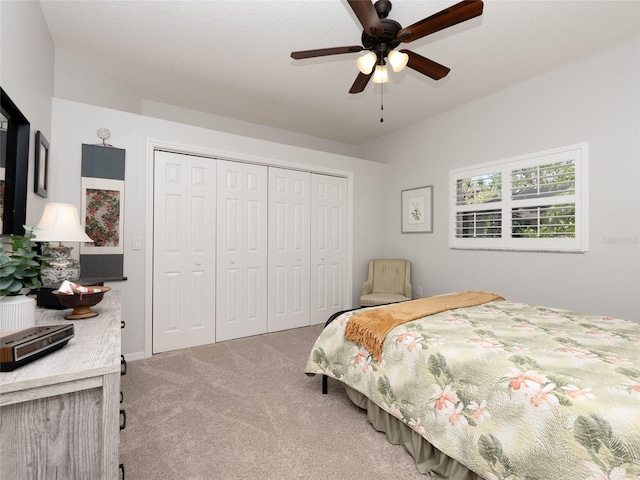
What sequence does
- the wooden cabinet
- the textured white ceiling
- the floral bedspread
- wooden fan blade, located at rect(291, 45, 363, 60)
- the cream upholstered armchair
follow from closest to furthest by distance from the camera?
1. the wooden cabinet
2. the floral bedspread
3. wooden fan blade, located at rect(291, 45, 363, 60)
4. the textured white ceiling
5. the cream upholstered armchair

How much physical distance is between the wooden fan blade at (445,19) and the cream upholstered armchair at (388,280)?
9.38 ft

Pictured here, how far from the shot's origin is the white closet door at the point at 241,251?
3488 millimetres

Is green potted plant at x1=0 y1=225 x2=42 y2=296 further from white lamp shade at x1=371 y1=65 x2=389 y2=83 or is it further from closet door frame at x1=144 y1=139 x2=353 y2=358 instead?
white lamp shade at x1=371 y1=65 x2=389 y2=83

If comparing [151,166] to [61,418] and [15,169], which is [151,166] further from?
[61,418]

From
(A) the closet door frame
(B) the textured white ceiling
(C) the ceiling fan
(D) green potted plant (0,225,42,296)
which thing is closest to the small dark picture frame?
(A) the closet door frame

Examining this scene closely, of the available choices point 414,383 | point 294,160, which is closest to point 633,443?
point 414,383

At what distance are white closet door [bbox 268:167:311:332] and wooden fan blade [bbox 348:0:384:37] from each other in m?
2.22

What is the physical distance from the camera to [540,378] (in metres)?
1.20

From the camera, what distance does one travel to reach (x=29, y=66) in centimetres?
200

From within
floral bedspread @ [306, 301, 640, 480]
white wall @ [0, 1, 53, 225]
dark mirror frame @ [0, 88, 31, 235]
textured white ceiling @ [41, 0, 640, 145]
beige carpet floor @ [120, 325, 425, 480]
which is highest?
textured white ceiling @ [41, 0, 640, 145]

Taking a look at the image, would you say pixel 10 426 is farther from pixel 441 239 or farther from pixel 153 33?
pixel 441 239

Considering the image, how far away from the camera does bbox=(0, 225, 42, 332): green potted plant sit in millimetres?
1077

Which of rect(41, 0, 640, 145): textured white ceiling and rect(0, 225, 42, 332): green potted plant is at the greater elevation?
rect(41, 0, 640, 145): textured white ceiling

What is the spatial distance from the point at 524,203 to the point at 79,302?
369 cm
